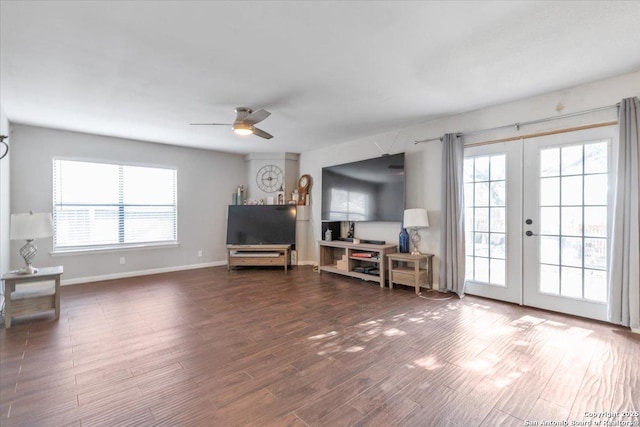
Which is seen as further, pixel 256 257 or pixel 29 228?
pixel 256 257

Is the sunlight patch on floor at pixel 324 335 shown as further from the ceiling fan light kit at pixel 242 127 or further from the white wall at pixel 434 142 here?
the ceiling fan light kit at pixel 242 127

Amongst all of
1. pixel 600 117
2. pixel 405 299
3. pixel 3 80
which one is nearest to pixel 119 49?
pixel 3 80

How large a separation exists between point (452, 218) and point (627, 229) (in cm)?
164

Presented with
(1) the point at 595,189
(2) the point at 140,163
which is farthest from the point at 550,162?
(2) the point at 140,163

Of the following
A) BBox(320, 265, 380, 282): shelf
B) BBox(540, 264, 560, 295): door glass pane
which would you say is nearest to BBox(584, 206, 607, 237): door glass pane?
BBox(540, 264, 560, 295): door glass pane

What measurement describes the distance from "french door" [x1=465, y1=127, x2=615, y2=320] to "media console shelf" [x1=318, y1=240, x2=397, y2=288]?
121cm

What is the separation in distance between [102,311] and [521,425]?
4.09 meters

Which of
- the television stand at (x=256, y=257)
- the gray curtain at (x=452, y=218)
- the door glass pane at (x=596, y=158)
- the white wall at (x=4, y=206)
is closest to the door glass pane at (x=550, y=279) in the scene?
the gray curtain at (x=452, y=218)

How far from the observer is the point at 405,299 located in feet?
12.4

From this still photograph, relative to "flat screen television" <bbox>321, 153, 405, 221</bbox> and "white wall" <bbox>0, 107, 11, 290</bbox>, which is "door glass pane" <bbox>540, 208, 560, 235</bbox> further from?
"white wall" <bbox>0, 107, 11, 290</bbox>

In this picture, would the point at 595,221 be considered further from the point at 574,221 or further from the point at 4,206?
the point at 4,206

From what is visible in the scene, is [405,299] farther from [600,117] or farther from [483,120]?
[600,117]

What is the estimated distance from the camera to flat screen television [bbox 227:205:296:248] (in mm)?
5992

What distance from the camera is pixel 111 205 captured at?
5.01 metres
